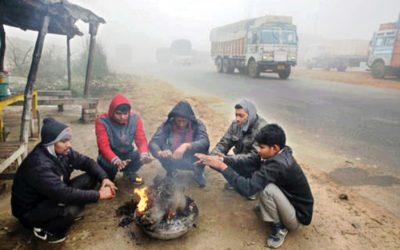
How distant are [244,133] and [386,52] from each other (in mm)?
19702

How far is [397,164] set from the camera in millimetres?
5191

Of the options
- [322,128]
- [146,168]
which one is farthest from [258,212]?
[322,128]

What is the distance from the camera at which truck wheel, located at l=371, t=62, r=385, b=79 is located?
790 inches

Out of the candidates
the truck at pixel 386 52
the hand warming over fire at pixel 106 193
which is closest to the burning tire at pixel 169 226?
the hand warming over fire at pixel 106 193

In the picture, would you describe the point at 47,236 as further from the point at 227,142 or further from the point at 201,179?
the point at 227,142

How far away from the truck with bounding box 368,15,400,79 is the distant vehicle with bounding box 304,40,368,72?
8.71m

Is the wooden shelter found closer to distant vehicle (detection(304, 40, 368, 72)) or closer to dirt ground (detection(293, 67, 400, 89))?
dirt ground (detection(293, 67, 400, 89))

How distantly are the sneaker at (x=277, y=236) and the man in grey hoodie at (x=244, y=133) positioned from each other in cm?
78

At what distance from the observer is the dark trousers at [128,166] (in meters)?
4.01

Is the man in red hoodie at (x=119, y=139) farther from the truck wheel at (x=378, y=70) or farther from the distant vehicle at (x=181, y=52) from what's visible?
the distant vehicle at (x=181, y=52)

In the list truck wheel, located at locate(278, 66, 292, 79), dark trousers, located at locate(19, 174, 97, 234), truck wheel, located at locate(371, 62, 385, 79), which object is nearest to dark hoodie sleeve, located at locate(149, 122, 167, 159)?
dark trousers, located at locate(19, 174, 97, 234)

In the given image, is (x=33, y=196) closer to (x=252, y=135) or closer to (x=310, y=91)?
(x=252, y=135)

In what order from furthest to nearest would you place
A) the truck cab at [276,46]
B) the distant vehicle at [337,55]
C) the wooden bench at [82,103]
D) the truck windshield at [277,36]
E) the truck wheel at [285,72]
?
the distant vehicle at [337,55] < the truck wheel at [285,72] < the truck windshield at [277,36] < the truck cab at [276,46] < the wooden bench at [82,103]

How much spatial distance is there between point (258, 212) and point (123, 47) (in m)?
48.4
